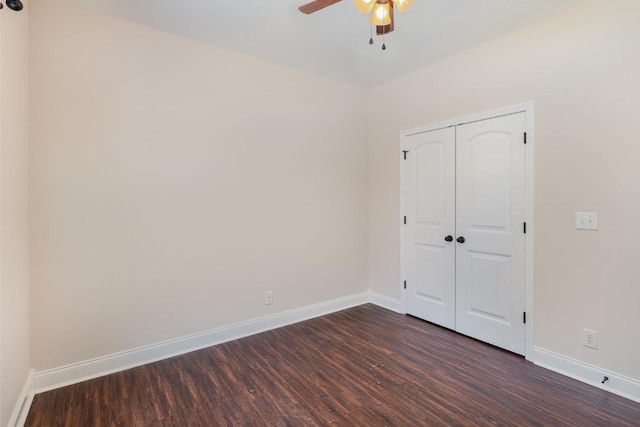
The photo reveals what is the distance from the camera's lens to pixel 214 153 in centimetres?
291

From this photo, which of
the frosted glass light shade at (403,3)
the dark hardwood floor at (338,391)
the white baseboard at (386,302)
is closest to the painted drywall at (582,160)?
the dark hardwood floor at (338,391)

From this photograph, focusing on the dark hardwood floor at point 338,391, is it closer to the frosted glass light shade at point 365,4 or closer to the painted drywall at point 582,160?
the painted drywall at point 582,160

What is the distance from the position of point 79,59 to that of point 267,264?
2300 mm

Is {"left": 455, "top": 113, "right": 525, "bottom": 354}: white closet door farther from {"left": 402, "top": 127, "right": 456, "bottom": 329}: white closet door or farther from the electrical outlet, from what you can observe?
the electrical outlet

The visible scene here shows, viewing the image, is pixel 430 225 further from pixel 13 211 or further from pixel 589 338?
pixel 13 211

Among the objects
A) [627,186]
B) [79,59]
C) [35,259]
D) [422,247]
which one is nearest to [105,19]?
[79,59]

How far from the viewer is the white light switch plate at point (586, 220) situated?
88.3 inches

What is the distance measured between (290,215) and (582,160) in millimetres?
2567

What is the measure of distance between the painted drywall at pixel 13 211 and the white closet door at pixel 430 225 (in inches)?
131

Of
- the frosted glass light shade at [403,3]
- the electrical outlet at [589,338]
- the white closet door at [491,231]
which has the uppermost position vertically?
the frosted glass light shade at [403,3]

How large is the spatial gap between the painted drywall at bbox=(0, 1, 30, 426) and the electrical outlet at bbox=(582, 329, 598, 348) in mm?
3691

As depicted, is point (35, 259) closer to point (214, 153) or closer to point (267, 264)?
point (214, 153)

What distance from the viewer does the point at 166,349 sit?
2.69 meters

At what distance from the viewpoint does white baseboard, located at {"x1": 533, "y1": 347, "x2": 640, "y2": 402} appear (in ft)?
6.86
